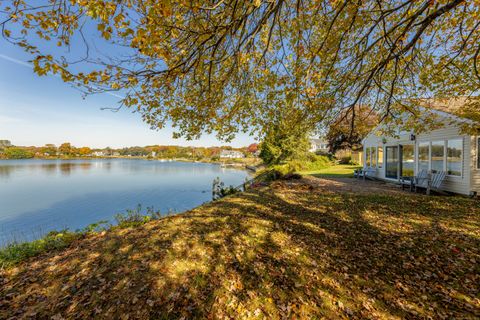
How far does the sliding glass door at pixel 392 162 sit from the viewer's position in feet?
42.1

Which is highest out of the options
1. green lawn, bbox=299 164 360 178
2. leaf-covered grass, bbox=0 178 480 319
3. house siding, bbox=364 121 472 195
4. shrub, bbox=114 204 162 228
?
house siding, bbox=364 121 472 195

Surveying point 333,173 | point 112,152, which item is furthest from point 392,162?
point 112,152

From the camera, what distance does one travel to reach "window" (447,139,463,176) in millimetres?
9016

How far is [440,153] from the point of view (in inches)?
394

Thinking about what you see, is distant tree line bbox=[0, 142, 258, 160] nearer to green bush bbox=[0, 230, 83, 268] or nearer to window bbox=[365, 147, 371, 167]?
window bbox=[365, 147, 371, 167]

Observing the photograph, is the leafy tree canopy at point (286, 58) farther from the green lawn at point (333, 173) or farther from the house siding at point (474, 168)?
the green lawn at point (333, 173)

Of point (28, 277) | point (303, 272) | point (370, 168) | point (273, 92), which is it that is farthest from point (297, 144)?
point (28, 277)

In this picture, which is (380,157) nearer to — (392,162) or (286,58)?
(392,162)

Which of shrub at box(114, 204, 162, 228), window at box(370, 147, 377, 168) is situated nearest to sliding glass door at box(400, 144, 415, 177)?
window at box(370, 147, 377, 168)

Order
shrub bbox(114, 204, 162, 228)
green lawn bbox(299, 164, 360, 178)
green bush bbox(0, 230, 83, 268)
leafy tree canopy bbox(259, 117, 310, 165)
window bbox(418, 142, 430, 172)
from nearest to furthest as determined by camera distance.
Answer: green bush bbox(0, 230, 83, 268)
shrub bbox(114, 204, 162, 228)
window bbox(418, 142, 430, 172)
green lawn bbox(299, 164, 360, 178)
leafy tree canopy bbox(259, 117, 310, 165)

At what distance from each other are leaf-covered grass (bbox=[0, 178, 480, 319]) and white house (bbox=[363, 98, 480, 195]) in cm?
399

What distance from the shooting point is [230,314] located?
2686mm

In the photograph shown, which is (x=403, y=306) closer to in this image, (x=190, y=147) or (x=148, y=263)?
(x=148, y=263)

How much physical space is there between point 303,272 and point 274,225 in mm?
2151
